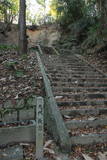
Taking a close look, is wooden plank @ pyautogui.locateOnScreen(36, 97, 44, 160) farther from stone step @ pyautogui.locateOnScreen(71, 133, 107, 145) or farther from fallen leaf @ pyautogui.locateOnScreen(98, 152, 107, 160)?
fallen leaf @ pyautogui.locateOnScreen(98, 152, 107, 160)

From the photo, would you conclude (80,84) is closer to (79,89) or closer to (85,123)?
(79,89)

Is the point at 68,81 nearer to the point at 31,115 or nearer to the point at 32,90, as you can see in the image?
the point at 32,90

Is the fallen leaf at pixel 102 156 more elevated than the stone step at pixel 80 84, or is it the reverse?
the stone step at pixel 80 84

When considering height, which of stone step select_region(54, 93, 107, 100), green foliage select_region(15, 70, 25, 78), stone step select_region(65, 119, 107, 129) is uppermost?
green foliage select_region(15, 70, 25, 78)

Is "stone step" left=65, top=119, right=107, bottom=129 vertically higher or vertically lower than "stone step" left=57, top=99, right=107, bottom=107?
→ lower

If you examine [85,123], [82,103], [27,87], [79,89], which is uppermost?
[27,87]

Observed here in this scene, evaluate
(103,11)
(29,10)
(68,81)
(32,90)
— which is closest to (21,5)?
(103,11)

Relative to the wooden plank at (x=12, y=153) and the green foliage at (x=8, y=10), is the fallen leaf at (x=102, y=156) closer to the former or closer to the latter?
the wooden plank at (x=12, y=153)

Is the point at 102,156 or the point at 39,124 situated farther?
the point at 102,156

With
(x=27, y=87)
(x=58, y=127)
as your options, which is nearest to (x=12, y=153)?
(x=58, y=127)

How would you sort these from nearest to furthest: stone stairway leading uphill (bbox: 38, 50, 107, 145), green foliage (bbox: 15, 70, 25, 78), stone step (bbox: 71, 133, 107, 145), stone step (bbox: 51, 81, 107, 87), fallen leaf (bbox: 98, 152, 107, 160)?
fallen leaf (bbox: 98, 152, 107, 160) → stone step (bbox: 71, 133, 107, 145) → stone stairway leading uphill (bbox: 38, 50, 107, 145) → stone step (bbox: 51, 81, 107, 87) → green foliage (bbox: 15, 70, 25, 78)

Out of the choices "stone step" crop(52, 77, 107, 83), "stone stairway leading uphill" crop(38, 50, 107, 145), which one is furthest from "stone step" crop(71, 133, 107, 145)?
"stone step" crop(52, 77, 107, 83)

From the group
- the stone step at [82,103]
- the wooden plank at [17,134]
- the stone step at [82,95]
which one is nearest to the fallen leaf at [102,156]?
the wooden plank at [17,134]

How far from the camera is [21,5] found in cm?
1009
